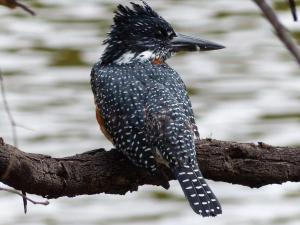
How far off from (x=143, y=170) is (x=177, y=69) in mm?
5601

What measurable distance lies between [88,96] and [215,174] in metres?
A: 5.21

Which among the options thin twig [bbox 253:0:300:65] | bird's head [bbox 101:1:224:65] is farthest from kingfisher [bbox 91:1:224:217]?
thin twig [bbox 253:0:300:65]

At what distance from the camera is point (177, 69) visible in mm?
9930

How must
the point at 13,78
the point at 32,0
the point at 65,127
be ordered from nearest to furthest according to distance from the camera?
the point at 65,127 < the point at 13,78 < the point at 32,0

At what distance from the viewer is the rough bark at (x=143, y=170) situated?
13.2 ft

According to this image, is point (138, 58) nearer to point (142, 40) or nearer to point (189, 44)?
point (142, 40)

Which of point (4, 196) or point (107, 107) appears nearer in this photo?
point (107, 107)

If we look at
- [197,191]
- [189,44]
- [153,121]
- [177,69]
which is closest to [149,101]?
[153,121]

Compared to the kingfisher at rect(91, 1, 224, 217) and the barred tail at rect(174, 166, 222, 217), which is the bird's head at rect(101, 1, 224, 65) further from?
the barred tail at rect(174, 166, 222, 217)

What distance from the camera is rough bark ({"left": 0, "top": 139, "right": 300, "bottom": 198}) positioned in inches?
159

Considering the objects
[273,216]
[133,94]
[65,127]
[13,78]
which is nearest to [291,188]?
[273,216]

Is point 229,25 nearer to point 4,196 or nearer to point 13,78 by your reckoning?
point 13,78

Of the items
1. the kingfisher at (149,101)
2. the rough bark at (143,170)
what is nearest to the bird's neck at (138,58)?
the kingfisher at (149,101)

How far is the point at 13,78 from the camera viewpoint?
9.73 m
